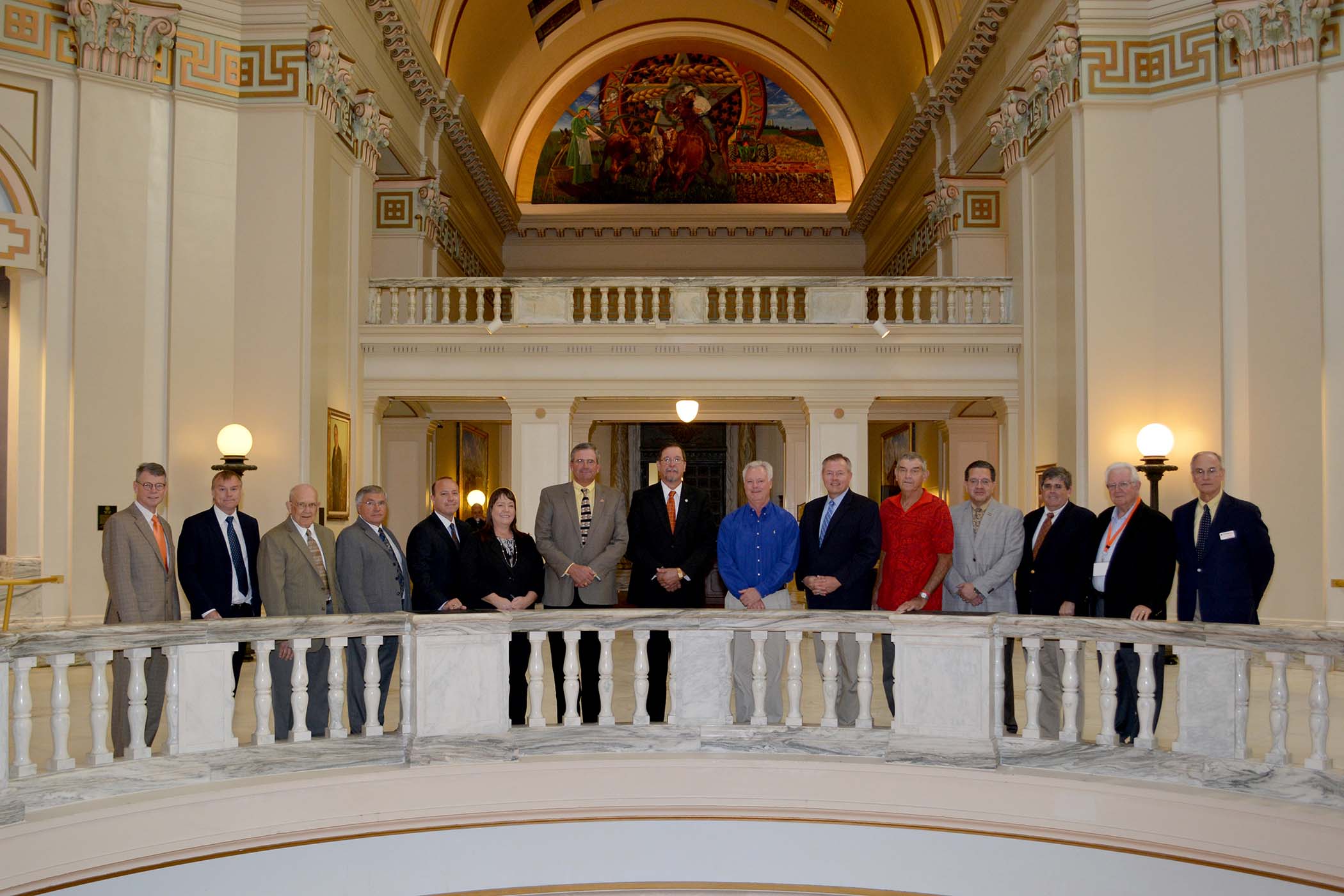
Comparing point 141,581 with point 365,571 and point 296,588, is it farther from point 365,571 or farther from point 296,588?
point 365,571

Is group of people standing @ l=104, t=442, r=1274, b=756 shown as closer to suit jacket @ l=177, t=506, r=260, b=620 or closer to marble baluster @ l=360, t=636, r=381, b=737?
suit jacket @ l=177, t=506, r=260, b=620

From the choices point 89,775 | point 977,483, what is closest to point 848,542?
point 977,483

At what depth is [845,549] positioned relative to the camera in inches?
249

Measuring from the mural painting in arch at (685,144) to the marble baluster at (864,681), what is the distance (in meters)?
18.2

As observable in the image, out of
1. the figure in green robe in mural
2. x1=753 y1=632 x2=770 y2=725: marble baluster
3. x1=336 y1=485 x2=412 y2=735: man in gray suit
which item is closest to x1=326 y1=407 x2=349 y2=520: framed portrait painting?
x1=336 y1=485 x2=412 y2=735: man in gray suit

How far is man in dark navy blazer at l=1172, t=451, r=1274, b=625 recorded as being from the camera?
5684 mm

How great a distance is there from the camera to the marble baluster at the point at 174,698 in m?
5.35

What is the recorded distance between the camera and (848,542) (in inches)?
249

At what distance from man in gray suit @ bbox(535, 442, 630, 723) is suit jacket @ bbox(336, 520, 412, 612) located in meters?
0.86

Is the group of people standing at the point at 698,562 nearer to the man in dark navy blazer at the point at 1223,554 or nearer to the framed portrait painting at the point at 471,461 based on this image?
the man in dark navy blazer at the point at 1223,554

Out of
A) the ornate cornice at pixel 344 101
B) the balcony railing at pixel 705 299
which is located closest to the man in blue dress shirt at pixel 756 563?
the balcony railing at pixel 705 299

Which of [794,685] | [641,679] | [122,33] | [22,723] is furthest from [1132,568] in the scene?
[122,33]

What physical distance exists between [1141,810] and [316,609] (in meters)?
4.23

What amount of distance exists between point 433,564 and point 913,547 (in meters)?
2.64
